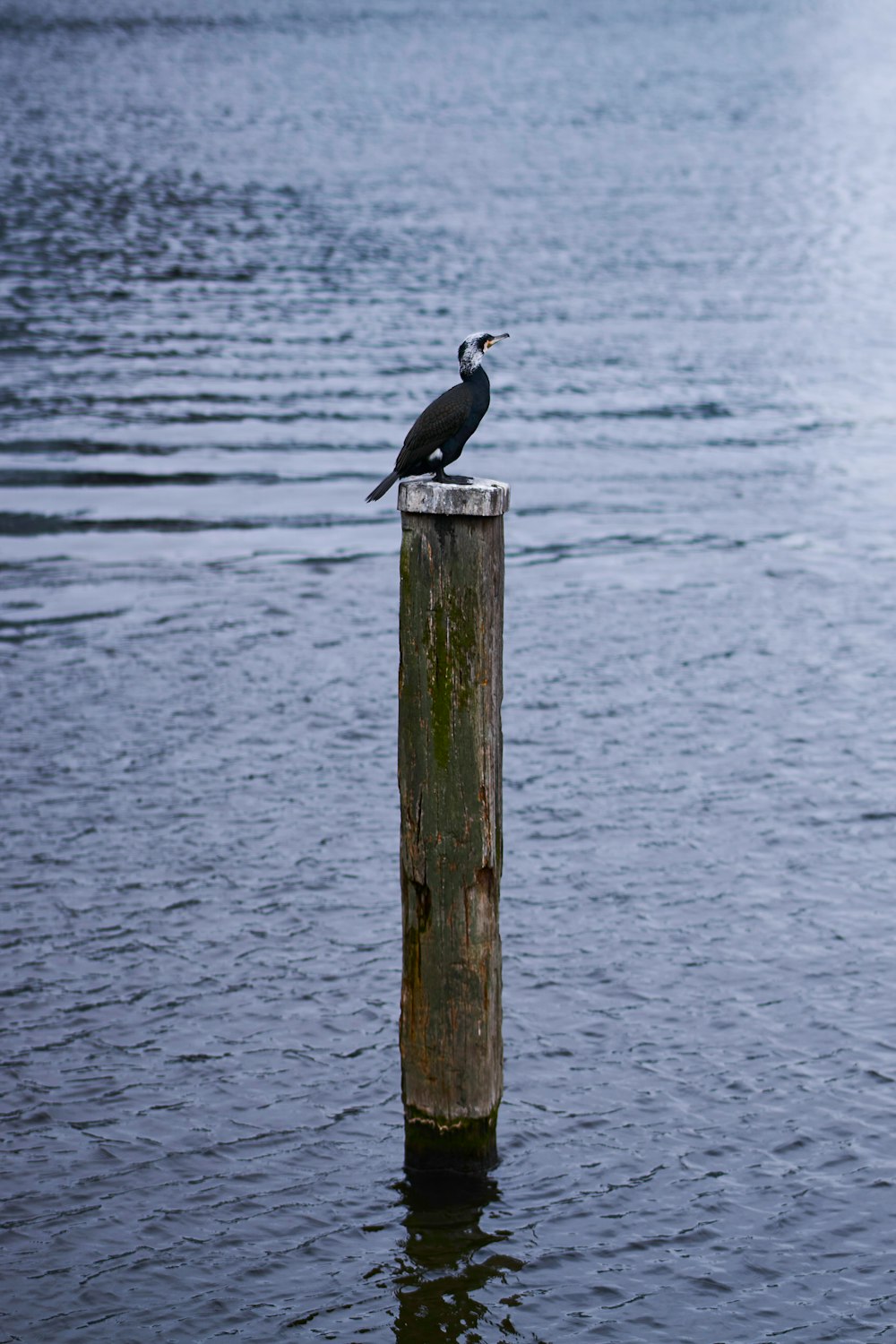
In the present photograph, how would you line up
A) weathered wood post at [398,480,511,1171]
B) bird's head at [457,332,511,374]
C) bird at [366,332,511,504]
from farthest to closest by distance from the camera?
bird's head at [457,332,511,374]
bird at [366,332,511,504]
weathered wood post at [398,480,511,1171]

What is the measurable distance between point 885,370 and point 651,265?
8698 millimetres

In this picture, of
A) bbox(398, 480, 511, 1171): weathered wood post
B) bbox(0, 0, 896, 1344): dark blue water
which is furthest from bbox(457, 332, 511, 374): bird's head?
bbox(0, 0, 896, 1344): dark blue water

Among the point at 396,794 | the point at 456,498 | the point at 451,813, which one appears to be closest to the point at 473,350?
the point at 456,498

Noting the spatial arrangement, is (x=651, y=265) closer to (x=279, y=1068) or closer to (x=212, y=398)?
(x=212, y=398)

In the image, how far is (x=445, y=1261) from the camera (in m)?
7.56

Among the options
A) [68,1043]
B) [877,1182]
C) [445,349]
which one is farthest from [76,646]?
[445,349]

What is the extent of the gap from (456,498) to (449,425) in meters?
0.64

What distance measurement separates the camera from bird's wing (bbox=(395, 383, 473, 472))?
24.9 ft

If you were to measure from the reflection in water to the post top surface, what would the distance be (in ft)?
10.3

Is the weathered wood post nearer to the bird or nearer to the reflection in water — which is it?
the reflection in water

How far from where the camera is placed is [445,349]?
29.1 m

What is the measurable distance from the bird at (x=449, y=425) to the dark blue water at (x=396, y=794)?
3.32 m

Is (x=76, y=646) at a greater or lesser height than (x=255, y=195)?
lesser

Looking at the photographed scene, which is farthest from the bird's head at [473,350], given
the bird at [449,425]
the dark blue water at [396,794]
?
the dark blue water at [396,794]
